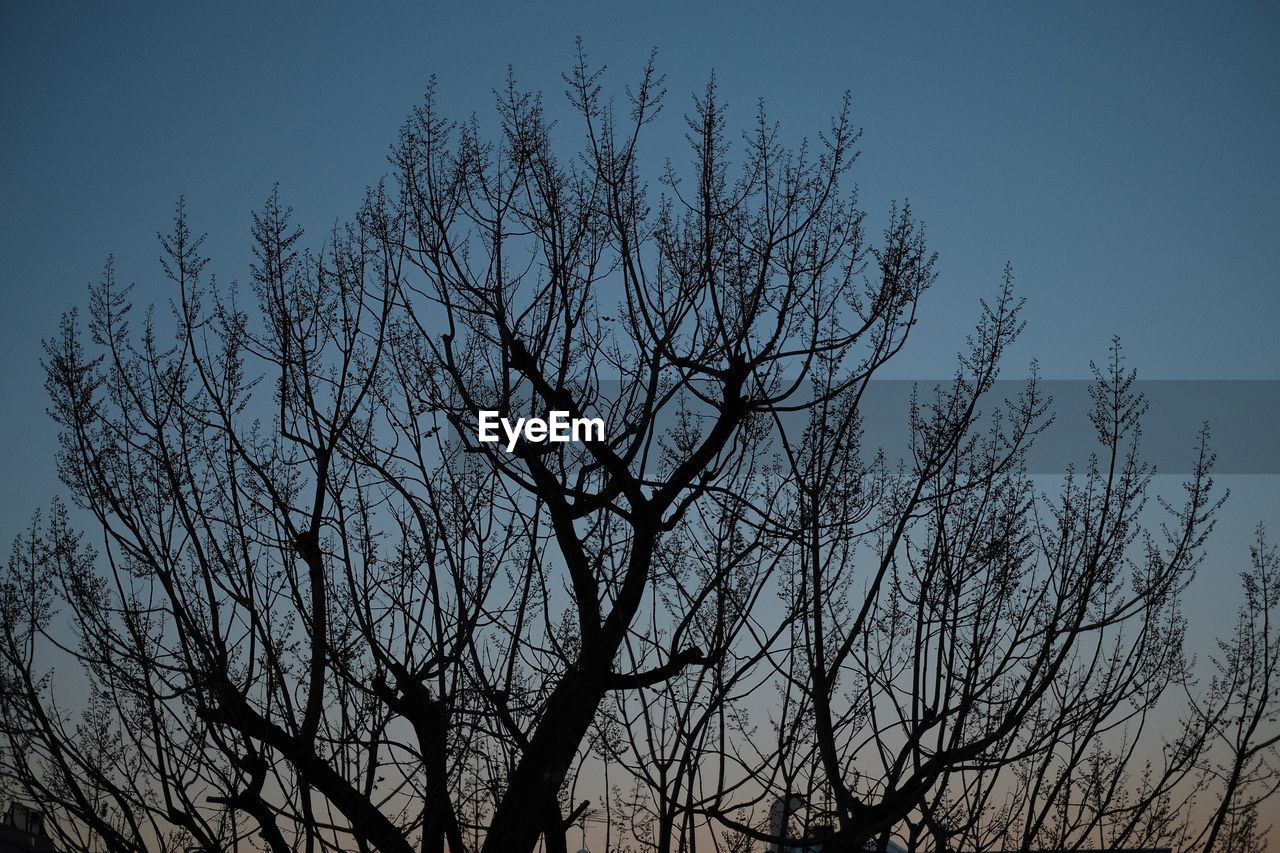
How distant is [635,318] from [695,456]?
0.93 m

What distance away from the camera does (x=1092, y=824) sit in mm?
5262

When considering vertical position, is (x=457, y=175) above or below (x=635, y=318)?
above

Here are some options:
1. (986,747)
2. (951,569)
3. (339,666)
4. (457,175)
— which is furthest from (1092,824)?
(457,175)

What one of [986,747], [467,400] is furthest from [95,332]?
[986,747]

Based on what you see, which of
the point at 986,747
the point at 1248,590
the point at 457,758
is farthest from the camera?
the point at 1248,590

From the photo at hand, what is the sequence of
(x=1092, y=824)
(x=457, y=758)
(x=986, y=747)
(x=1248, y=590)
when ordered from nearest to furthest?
(x=986, y=747) < (x=457, y=758) < (x=1092, y=824) < (x=1248, y=590)

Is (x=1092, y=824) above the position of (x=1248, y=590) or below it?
below

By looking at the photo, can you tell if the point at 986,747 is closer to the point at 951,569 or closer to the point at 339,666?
the point at 951,569

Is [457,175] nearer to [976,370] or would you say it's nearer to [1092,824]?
[976,370]

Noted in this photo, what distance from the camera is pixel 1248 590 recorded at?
6945 mm

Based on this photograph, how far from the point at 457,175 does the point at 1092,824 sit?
519cm

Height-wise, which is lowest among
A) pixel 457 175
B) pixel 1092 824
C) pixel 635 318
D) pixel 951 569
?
pixel 1092 824

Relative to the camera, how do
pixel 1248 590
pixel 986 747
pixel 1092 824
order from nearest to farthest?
pixel 986 747
pixel 1092 824
pixel 1248 590

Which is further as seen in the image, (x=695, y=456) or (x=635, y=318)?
(x=695, y=456)
